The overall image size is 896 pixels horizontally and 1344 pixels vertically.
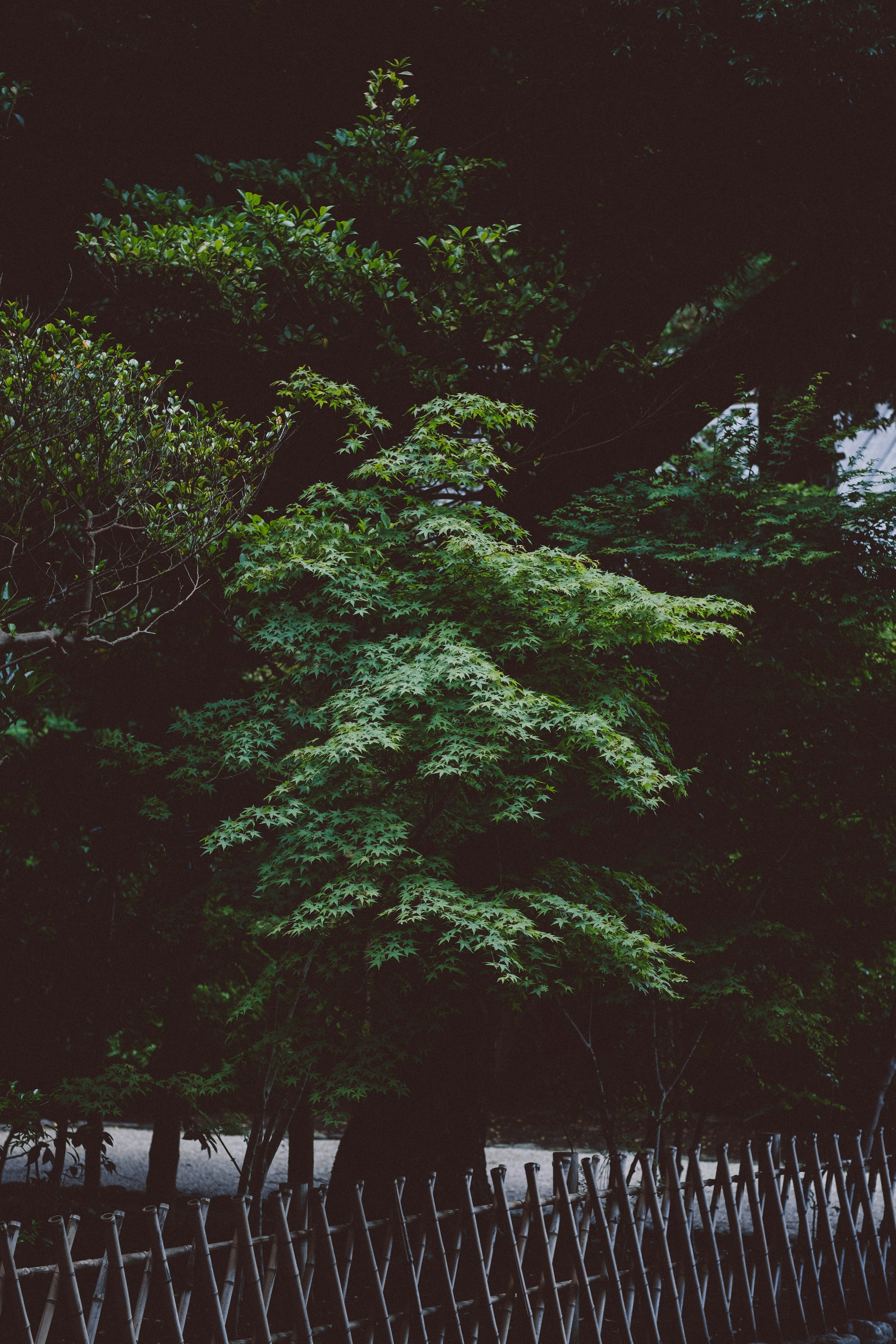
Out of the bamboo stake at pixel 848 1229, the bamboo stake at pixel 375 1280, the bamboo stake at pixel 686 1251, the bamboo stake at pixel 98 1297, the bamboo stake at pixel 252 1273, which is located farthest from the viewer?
the bamboo stake at pixel 848 1229

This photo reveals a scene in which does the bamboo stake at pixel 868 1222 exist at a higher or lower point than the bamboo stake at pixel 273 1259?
lower

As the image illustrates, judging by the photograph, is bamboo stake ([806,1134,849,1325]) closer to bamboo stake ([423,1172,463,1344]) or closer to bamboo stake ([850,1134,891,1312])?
bamboo stake ([850,1134,891,1312])

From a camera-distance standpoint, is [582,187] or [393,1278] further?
[582,187]

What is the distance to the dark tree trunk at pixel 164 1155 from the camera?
7.89m

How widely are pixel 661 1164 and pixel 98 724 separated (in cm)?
529

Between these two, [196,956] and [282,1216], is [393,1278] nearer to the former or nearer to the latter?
[282,1216]

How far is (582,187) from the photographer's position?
8055mm

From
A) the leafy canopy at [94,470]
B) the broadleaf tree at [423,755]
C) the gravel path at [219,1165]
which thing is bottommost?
the gravel path at [219,1165]

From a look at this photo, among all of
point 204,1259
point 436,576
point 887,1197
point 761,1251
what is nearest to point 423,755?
point 436,576

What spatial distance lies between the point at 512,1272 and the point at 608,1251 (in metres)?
0.50

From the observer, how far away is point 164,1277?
339cm

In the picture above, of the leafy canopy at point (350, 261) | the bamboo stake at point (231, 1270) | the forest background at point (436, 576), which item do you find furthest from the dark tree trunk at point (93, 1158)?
the leafy canopy at point (350, 261)

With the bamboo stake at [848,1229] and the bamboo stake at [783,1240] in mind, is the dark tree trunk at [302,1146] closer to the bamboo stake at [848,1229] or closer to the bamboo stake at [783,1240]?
the bamboo stake at [783,1240]

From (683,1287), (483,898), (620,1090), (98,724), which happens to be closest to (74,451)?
(483,898)
